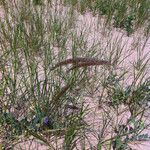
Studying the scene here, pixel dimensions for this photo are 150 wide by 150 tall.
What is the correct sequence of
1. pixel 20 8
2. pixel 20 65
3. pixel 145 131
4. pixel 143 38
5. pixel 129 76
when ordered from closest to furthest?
1. pixel 145 131
2. pixel 20 65
3. pixel 129 76
4. pixel 20 8
5. pixel 143 38

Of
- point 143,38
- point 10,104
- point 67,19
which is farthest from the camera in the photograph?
point 143,38

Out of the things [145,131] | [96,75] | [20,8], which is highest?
[20,8]

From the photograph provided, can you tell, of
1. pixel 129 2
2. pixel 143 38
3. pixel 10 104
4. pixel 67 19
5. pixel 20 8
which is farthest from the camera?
pixel 129 2

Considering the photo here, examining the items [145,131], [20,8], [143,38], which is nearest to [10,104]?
[145,131]

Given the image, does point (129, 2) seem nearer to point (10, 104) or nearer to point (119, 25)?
point (119, 25)

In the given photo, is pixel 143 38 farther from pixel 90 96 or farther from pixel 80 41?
pixel 90 96

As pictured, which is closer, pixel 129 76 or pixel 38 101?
pixel 38 101

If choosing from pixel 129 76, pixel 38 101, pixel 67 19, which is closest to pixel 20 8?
pixel 67 19

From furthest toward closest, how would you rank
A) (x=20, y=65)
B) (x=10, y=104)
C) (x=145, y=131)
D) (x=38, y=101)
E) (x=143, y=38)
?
(x=143, y=38)
(x=20, y=65)
(x=145, y=131)
(x=10, y=104)
(x=38, y=101)

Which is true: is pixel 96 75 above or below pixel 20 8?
below
